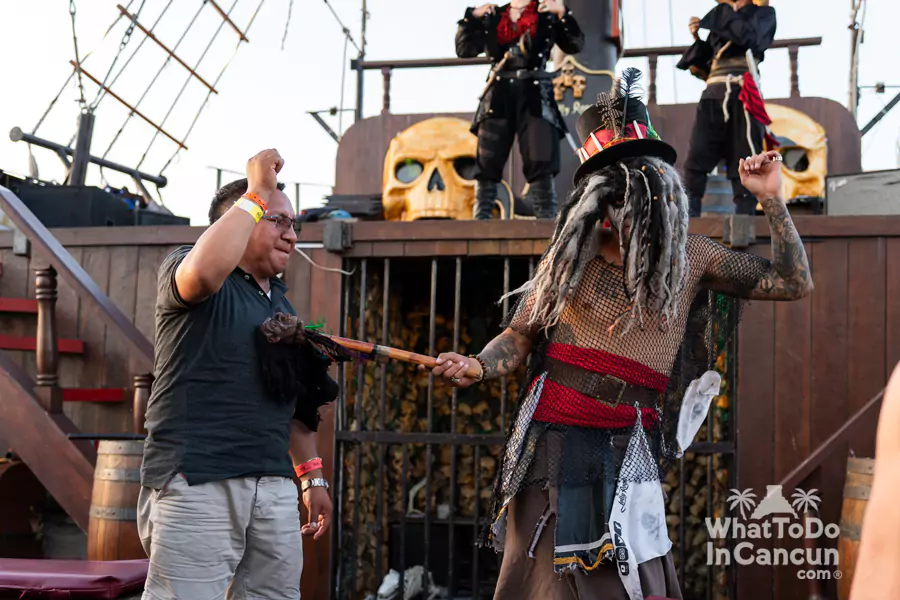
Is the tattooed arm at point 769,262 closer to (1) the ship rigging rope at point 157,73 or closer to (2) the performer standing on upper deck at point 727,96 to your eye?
(2) the performer standing on upper deck at point 727,96

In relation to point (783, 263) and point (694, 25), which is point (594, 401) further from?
point (694, 25)

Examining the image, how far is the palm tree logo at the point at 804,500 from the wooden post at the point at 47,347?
3999 millimetres

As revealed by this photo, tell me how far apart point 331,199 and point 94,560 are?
10.3 ft

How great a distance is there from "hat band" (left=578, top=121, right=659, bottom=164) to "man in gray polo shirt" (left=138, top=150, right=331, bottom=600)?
93cm

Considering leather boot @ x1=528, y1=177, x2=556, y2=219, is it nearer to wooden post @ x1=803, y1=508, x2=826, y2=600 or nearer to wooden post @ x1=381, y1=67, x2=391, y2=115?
Result: wooden post @ x1=803, y1=508, x2=826, y2=600

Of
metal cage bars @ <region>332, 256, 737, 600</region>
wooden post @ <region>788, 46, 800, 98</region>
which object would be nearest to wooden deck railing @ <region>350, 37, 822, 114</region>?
wooden post @ <region>788, 46, 800, 98</region>

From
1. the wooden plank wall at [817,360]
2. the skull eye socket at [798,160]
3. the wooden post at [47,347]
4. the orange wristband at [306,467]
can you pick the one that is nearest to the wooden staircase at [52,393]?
the wooden post at [47,347]

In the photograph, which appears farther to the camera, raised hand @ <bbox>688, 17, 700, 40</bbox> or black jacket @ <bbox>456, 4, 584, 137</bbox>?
raised hand @ <bbox>688, 17, 700, 40</bbox>

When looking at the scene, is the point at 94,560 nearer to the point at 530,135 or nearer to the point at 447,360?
the point at 447,360

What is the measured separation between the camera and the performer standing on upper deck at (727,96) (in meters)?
5.58

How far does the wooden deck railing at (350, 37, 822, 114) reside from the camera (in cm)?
728

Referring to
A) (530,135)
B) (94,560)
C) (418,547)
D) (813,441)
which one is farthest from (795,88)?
(94,560)

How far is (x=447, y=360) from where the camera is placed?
103 inches

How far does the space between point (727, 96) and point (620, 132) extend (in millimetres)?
3196
